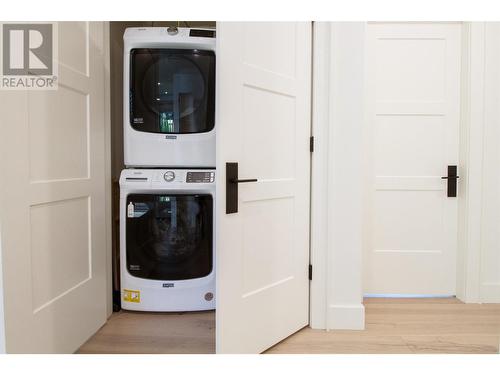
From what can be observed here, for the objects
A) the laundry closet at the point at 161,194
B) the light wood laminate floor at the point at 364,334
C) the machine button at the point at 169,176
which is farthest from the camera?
the machine button at the point at 169,176

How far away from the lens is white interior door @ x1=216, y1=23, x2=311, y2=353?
1.51 metres

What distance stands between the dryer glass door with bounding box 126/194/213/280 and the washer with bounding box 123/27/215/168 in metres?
0.26

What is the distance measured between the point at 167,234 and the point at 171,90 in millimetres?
967

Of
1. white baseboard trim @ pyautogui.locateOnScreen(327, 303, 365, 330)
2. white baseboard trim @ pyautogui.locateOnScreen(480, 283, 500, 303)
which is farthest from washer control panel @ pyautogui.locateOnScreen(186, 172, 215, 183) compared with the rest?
white baseboard trim @ pyautogui.locateOnScreen(480, 283, 500, 303)

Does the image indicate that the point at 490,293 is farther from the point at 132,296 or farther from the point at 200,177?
the point at 132,296

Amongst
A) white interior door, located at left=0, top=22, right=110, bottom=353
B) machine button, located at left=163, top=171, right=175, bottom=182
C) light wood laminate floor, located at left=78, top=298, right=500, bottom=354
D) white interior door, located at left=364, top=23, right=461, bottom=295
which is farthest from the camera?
white interior door, located at left=364, top=23, right=461, bottom=295

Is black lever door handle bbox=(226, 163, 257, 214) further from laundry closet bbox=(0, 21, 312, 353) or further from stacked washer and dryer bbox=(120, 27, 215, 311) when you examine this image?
stacked washer and dryer bbox=(120, 27, 215, 311)

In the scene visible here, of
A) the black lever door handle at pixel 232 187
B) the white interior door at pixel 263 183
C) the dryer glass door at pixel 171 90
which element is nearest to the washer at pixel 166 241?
the dryer glass door at pixel 171 90

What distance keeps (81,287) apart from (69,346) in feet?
0.95

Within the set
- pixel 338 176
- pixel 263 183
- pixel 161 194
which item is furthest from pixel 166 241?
pixel 338 176

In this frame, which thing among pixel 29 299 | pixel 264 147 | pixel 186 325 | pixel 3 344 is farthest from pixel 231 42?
pixel 186 325

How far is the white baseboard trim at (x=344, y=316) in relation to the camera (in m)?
2.00

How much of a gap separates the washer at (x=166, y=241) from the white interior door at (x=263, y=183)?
1.92 feet

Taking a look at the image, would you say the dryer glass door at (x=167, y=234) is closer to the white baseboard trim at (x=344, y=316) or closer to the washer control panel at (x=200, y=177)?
the washer control panel at (x=200, y=177)
